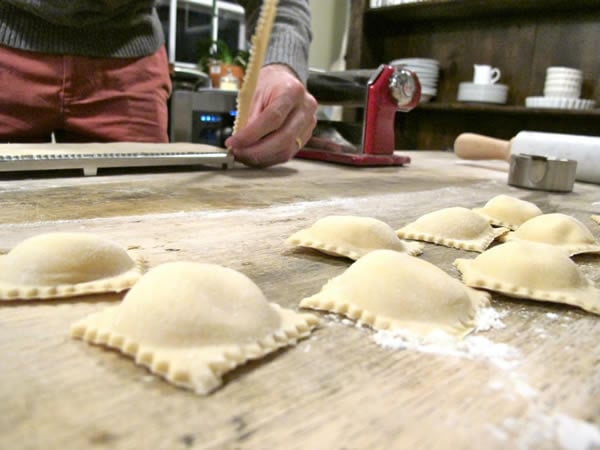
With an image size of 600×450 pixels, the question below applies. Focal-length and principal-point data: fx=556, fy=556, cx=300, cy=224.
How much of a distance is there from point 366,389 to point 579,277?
59 centimetres

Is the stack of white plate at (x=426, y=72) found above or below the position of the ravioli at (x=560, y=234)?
above

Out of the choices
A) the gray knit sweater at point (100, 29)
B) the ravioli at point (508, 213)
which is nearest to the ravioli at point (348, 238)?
the ravioli at point (508, 213)

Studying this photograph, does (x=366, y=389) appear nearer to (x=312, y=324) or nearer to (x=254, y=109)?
(x=312, y=324)

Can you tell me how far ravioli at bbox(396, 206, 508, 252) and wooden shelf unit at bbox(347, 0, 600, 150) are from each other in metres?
2.65

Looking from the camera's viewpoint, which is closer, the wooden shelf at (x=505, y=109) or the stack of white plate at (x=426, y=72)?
the wooden shelf at (x=505, y=109)

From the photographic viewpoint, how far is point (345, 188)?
2062 mm

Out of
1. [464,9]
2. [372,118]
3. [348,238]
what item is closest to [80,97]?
[372,118]

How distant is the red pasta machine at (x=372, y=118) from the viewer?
9.29ft

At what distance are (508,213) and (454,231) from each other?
0.32 metres

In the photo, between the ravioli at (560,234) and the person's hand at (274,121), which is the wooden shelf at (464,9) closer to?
the person's hand at (274,121)

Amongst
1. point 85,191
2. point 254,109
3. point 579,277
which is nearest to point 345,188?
point 254,109

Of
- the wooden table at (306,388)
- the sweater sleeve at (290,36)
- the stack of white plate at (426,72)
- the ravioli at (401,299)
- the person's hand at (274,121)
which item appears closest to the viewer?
the wooden table at (306,388)

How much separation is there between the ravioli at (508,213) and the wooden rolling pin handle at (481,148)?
→ 1.58 m

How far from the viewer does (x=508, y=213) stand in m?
1.55
